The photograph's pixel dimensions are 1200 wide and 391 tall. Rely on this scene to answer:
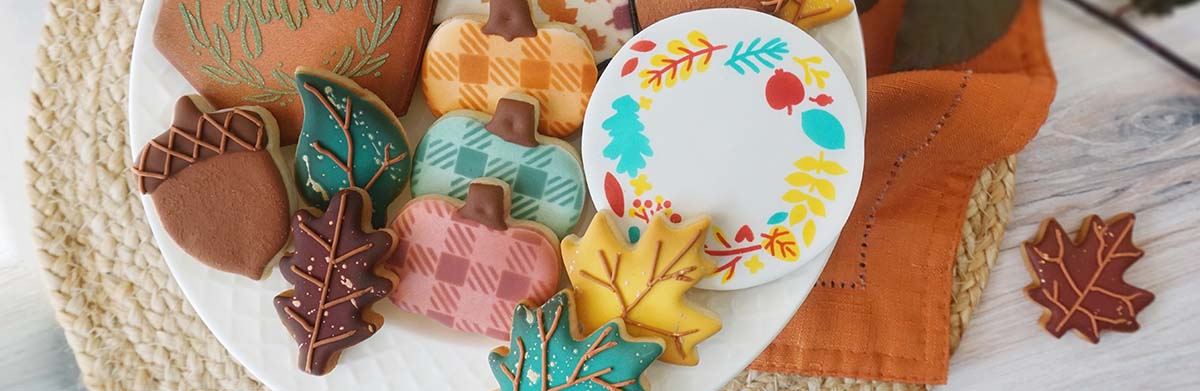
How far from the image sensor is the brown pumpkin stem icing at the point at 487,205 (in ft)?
2.42

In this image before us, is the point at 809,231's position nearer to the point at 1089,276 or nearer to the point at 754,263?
the point at 754,263

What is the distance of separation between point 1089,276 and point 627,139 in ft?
1.95

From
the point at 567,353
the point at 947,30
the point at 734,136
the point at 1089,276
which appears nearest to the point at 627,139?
the point at 734,136

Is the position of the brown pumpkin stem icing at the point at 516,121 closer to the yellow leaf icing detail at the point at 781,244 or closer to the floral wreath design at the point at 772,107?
the floral wreath design at the point at 772,107

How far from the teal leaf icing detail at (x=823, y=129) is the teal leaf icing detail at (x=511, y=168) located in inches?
8.1

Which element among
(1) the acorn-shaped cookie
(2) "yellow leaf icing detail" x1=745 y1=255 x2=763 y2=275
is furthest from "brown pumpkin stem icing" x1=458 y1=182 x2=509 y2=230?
(2) "yellow leaf icing detail" x1=745 y1=255 x2=763 y2=275

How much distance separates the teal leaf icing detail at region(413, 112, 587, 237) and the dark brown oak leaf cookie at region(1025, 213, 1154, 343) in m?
0.57

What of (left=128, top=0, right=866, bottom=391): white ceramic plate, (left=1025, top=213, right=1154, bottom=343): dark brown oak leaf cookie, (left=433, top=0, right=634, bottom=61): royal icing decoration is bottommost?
(left=1025, top=213, right=1154, bottom=343): dark brown oak leaf cookie

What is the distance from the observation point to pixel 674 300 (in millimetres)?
736

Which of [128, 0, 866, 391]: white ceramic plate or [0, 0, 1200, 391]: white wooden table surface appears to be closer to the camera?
[128, 0, 866, 391]: white ceramic plate

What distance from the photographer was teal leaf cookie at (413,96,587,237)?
76 cm

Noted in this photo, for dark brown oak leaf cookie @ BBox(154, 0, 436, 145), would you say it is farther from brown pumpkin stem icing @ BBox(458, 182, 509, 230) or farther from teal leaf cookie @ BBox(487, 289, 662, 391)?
teal leaf cookie @ BBox(487, 289, 662, 391)

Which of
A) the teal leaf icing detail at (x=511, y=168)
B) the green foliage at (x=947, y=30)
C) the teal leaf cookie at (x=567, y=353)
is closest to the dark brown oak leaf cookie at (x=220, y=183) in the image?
the teal leaf icing detail at (x=511, y=168)

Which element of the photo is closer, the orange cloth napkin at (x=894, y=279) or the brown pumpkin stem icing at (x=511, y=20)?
the brown pumpkin stem icing at (x=511, y=20)
